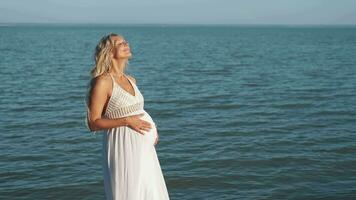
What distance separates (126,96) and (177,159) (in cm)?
725

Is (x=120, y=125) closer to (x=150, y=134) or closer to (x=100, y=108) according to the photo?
(x=100, y=108)

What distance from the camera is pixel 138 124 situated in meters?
4.63

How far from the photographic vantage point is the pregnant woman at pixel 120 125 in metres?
4.55

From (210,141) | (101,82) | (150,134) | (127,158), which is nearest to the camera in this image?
(101,82)

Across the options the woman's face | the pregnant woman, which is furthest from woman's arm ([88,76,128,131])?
the woman's face

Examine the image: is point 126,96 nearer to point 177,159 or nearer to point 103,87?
point 103,87

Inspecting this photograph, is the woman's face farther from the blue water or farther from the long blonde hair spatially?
the blue water

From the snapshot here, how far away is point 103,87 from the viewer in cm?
451

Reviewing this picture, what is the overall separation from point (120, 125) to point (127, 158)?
314mm

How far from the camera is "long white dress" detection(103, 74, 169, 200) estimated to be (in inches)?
181

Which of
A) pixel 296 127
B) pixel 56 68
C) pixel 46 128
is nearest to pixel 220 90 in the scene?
pixel 296 127

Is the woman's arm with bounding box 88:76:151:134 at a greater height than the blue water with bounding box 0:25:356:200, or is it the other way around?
the woman's arm with bounding box 88:76:151:134

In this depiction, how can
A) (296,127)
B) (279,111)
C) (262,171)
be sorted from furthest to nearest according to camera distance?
(279,111)
(296,127)
(262,171)

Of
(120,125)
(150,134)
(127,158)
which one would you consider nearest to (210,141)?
(150,134)
